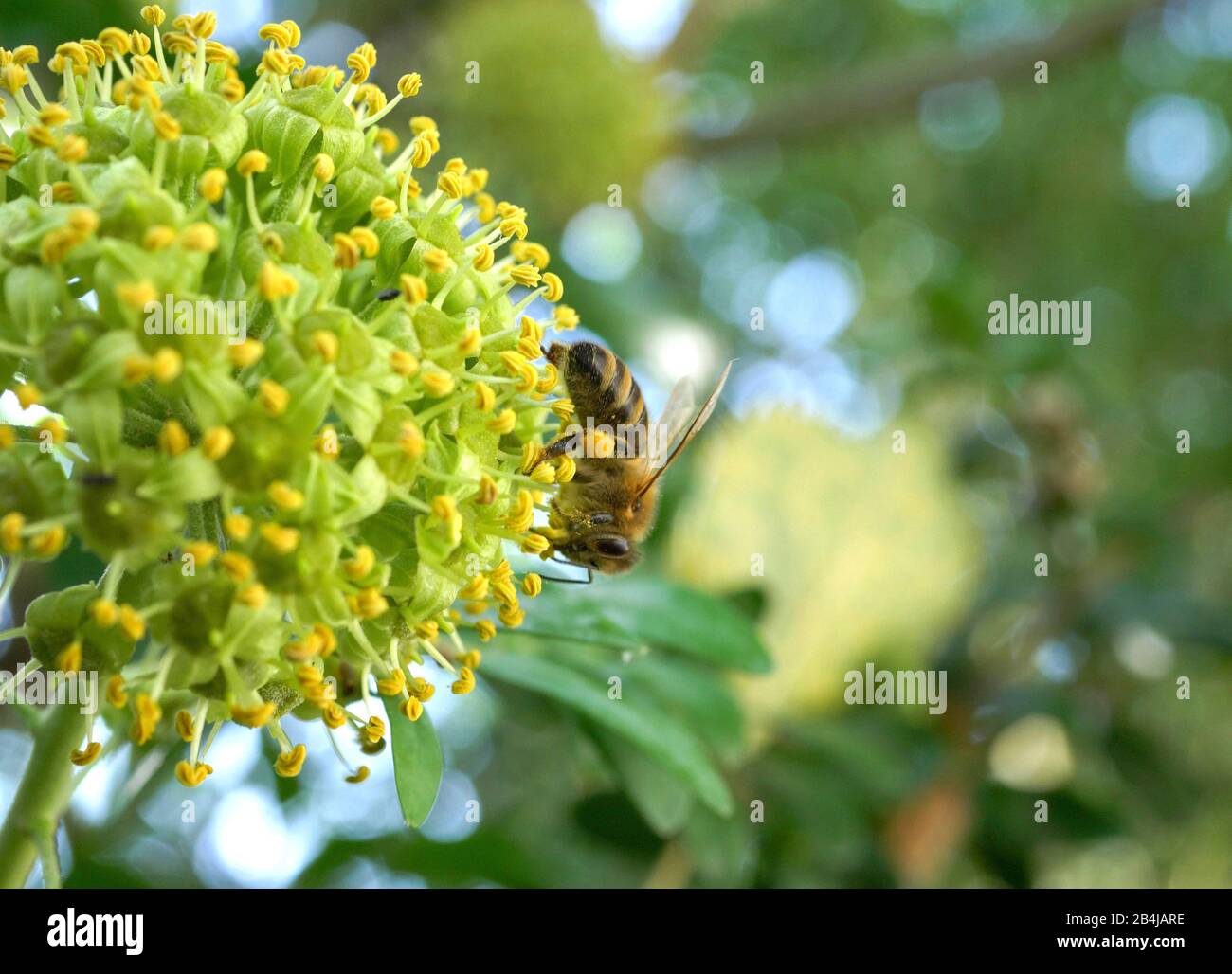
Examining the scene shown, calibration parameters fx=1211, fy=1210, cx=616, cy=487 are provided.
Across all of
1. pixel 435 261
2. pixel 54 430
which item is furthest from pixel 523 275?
pixel 54 430

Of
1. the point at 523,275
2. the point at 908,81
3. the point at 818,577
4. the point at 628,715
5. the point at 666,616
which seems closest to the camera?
the point at 523,275

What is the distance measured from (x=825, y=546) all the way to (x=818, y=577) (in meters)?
0.10

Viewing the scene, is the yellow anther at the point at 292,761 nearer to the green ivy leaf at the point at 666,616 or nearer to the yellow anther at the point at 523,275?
the green ivy leaf at the point at 666,616

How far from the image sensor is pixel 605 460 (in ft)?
6.18

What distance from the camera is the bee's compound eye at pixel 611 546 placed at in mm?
1884

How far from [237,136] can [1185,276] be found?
19.9 ft

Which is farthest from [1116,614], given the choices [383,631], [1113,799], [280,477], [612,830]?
[280,477]

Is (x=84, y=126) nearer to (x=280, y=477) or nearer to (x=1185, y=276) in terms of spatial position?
(x=280, y=477)

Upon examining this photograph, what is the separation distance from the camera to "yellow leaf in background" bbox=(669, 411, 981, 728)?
2961 millimetres

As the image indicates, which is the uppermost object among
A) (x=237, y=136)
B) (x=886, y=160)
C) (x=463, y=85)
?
(x=886, y=160)

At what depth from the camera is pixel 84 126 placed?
4.80 feet

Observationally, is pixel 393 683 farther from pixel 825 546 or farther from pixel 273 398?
pixel 825 546

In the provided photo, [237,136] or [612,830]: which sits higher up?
[237,136]

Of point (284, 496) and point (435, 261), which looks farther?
point (435, 261)
